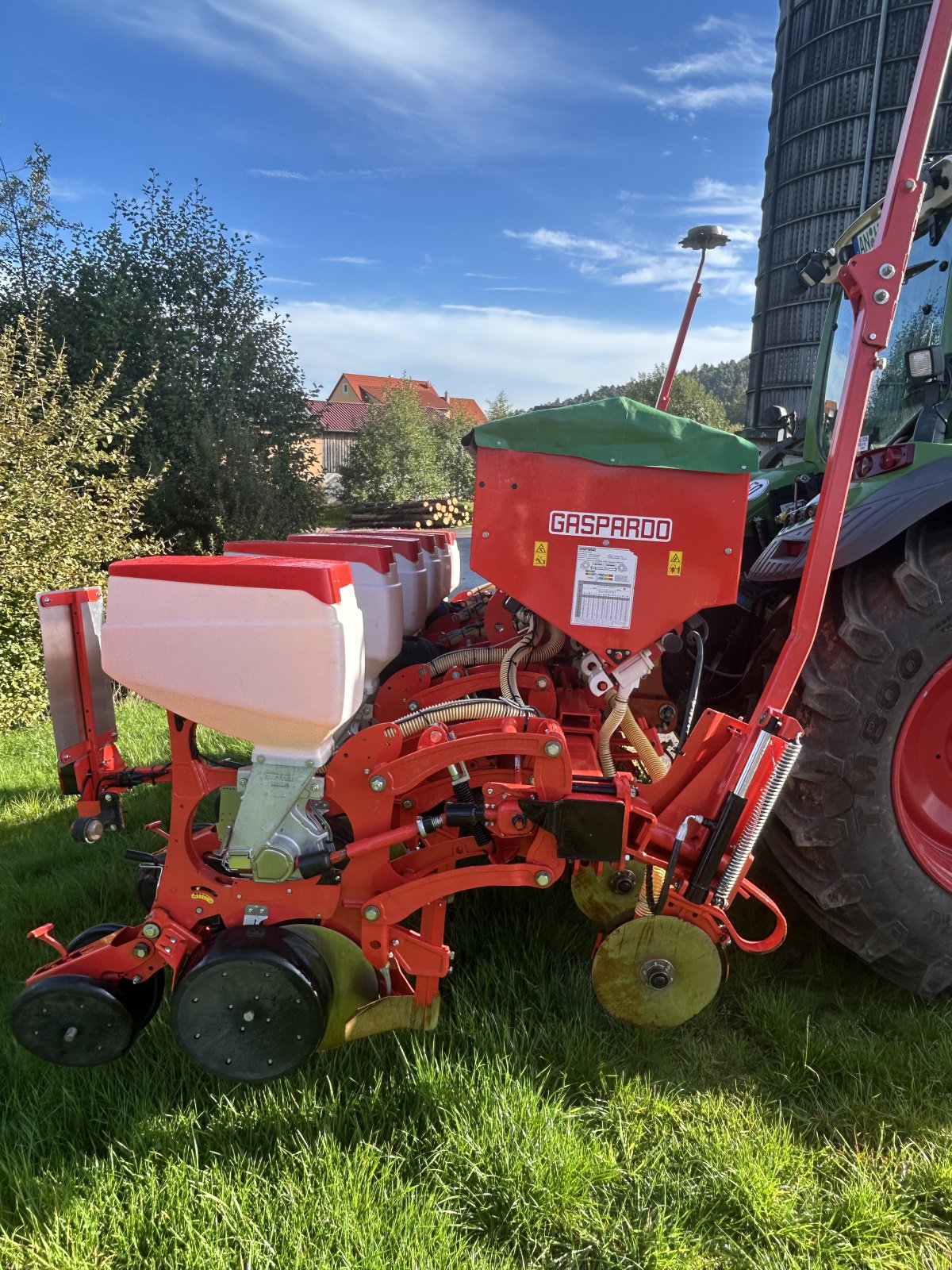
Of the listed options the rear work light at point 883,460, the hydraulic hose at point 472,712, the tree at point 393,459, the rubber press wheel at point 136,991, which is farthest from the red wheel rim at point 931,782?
the tree at point 393,459

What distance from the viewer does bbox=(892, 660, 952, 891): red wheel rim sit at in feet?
6.95

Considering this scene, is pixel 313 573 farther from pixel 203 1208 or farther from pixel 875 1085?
pixel 875 1085

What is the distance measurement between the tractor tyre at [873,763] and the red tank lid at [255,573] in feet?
3.97

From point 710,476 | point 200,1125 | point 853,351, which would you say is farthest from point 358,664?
point 853,351

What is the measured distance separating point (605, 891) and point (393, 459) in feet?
90.1

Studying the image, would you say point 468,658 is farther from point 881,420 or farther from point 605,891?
point 881,420

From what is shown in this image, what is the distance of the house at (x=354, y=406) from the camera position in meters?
35.2

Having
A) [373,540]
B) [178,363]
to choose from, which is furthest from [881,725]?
[178,363]

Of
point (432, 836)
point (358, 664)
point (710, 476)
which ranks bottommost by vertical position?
point (432, 836)

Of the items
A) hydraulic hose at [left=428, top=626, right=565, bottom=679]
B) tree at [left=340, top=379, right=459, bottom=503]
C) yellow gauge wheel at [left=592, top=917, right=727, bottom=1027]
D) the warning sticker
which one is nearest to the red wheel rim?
yellow gauge wheel at [left=592, top=917, right=727, bottom=1027]

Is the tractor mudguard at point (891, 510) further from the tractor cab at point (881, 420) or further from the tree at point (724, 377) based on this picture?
the tree at point (724, 377)

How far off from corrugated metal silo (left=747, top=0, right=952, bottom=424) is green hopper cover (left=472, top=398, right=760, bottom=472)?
10.3 ft

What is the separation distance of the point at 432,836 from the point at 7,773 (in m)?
3.10

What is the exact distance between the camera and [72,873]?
3.06 meters
